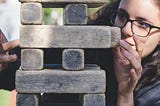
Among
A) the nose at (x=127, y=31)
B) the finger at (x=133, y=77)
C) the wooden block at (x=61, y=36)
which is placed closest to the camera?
the wooden block at (x=61, y=36)

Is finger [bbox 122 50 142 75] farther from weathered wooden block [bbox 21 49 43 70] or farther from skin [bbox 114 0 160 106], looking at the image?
weathered wooden block [bbox 21 49 43 70]

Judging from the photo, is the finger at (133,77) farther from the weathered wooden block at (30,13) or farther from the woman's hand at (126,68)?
the weathered wooden block at (30,13)

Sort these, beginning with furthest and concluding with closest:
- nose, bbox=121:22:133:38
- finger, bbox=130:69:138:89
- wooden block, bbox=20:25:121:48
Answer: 1. nose, bbox=121:22:133:38
2. finger, bbox=130:69:138:89
3. wooden block, bbox=20:25:121:48

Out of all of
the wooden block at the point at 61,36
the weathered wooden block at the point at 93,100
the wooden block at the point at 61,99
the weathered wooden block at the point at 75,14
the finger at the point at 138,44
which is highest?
the weathered wooden block at the point at 75,14

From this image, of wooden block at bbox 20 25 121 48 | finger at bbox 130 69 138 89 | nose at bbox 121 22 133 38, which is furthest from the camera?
nose at bbox 121 22 133 38

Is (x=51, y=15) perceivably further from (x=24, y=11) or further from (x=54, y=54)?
(x=24, y=11)

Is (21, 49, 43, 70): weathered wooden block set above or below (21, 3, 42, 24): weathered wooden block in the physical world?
below

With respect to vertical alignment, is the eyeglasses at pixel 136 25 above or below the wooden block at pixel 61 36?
below

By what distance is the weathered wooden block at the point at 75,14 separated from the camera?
1416mm

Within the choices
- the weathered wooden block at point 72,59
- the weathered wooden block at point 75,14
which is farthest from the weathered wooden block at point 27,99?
the weathered wooden block at point 75,14

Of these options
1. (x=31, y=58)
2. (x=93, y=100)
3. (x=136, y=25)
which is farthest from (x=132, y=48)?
(x=31, y=58)

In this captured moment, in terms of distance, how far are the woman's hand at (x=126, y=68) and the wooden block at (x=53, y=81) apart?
0.23 m

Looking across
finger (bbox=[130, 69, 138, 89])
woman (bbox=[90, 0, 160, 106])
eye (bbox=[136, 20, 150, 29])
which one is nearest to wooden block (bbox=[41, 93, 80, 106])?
woman (bbox=[90, 0, 160, 106])

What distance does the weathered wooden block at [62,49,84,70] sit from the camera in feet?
4.65
